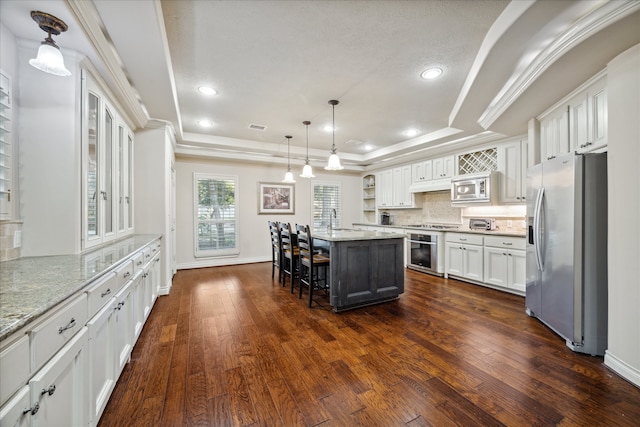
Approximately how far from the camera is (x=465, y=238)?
4324 mm

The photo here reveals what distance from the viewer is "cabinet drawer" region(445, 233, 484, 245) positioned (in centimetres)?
413

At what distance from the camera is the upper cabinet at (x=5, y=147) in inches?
64.5

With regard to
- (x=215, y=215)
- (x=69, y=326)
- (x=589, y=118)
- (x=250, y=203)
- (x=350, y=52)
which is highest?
(x=350, y=52)

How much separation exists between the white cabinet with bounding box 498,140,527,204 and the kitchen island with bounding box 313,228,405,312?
2129 millimetres

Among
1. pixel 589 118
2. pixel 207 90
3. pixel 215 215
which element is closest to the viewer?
pixel 589 118

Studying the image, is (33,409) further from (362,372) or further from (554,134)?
(554,134)

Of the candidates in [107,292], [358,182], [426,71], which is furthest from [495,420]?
[358,182]

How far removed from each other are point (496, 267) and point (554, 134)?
1.94 m

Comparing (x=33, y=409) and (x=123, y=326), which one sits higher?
(x=33, y=409)

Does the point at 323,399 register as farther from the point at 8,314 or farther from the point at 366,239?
the point at 366,239

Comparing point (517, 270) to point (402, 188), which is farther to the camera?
point (402, 188)

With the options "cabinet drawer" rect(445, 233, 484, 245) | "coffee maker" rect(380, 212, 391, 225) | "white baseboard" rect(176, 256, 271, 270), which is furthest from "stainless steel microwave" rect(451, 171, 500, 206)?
"white baseboard" rect(176, 256, 271, 270)

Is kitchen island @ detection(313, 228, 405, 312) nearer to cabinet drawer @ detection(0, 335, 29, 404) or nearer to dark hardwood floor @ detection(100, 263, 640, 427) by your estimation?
dark hardwood floor @ detection(100, 263, 640, 427)

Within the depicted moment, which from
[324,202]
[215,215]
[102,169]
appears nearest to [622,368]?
[102,169]
